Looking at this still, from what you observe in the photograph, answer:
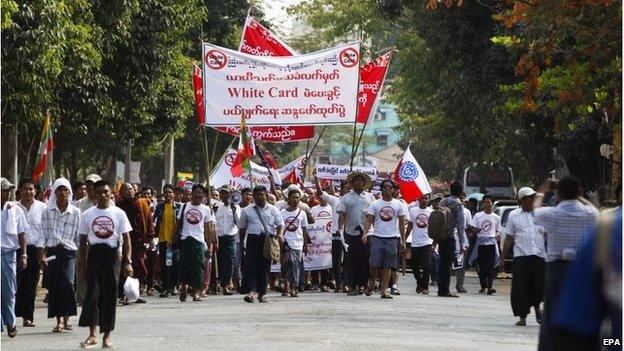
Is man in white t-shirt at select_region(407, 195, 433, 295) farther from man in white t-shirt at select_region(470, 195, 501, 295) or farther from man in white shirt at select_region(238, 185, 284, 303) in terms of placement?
man in white shirt at select_region(238, 185, 284, 303)

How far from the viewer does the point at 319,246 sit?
2450 cm

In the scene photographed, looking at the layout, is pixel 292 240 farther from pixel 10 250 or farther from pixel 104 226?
pixel 104 226

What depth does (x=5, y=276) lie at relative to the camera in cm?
1594

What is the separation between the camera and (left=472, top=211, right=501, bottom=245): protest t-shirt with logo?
25.5 metres

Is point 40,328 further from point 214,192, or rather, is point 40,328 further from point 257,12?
point 257,12

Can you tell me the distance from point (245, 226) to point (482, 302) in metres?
3.51

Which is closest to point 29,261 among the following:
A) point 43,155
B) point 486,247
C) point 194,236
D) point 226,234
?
point 194,236

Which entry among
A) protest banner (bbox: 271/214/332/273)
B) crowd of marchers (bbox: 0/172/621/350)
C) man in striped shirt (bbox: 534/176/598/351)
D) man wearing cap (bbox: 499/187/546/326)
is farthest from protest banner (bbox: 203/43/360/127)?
man in striped shirt (bbox: 534/176/598/351)

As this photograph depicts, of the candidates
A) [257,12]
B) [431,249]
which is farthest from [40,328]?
[257,12]

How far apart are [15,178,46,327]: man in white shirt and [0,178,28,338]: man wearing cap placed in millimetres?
952

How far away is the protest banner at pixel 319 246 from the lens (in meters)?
24.5

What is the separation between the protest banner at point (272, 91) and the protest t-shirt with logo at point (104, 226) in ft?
34.6

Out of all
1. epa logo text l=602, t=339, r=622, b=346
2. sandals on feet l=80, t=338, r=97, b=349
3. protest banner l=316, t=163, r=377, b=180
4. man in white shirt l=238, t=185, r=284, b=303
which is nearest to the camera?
epa logo text l=602, t=339, r=622, b=346

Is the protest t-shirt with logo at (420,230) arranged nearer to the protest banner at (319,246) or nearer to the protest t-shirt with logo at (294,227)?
the protest banner at (319,246)
